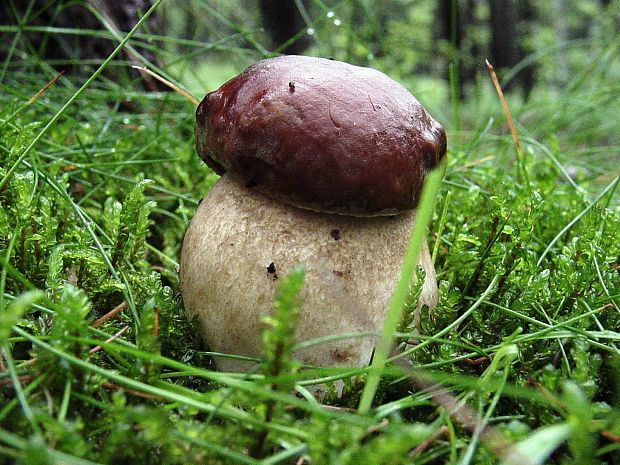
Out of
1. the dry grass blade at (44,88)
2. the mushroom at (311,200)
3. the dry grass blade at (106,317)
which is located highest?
the dry grass blade at (44,88)

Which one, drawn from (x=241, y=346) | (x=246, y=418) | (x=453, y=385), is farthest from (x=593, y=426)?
(x=241, y=346)

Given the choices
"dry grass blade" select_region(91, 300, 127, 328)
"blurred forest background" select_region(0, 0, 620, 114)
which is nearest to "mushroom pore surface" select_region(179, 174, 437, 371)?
"dry grass blade" select_region(91, 300, 127, 328)

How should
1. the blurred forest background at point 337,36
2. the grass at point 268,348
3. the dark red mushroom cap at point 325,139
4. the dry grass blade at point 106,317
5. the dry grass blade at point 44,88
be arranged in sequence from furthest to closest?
the blurred forest background at point 337,36 < the dry grass blade at point 44,88 < the dry grass blade at point 106,317 < the dark red mushroom cap at point 325,139 < the grass at point 268,348

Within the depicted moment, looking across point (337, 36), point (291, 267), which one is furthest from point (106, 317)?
point (337, 36)

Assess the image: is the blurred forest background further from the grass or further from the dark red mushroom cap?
the dark red mushroom cap

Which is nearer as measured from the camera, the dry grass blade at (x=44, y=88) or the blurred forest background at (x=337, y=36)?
the dry grass blade at (x=44, y=88)

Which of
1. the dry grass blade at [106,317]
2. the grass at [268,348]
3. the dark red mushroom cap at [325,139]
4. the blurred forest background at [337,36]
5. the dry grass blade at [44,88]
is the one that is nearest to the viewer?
the grass at [268,348]

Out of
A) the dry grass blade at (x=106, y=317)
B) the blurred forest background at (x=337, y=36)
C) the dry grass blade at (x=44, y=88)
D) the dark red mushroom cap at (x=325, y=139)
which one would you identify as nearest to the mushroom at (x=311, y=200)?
the dark red mushroom cap at (x=325, y=139)

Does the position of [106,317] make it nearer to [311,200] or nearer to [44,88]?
[311,200]

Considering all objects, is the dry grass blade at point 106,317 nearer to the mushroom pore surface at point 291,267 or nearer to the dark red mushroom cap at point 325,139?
the mushroom pore surface at point 291,267
